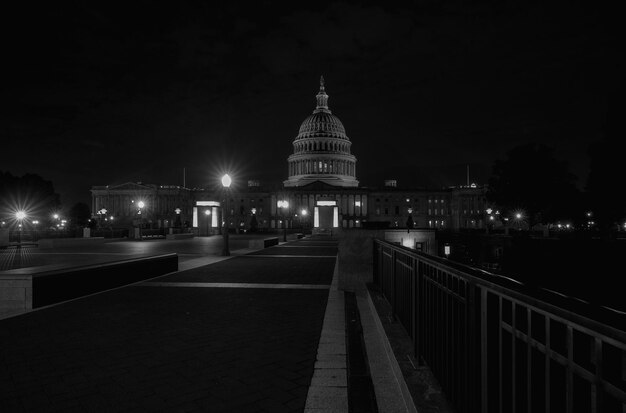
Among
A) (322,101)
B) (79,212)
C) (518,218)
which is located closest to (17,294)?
(518,218)

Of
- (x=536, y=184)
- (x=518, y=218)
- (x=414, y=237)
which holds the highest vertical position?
(x=536, y=184)

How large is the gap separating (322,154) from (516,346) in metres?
148

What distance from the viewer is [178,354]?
641 cm

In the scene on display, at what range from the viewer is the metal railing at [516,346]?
183 cm

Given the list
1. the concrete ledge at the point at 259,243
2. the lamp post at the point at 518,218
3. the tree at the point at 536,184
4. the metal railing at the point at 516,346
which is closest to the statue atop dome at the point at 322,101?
the lamp post at the point at 518,218

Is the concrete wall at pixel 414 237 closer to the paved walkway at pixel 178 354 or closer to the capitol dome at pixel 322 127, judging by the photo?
the paved walkway at pixel 178 354

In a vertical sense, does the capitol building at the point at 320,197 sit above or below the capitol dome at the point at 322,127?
below

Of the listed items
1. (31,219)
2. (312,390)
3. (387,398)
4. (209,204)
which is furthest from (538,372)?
(31,219)

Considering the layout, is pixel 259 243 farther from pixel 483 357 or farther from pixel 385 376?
pixel 483 357

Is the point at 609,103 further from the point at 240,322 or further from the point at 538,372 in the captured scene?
the point at 538,372

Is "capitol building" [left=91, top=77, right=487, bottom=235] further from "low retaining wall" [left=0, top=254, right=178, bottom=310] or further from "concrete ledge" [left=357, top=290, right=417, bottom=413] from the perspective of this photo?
"concrete ledge" [left=357, top=290, right=417, bottom=413]

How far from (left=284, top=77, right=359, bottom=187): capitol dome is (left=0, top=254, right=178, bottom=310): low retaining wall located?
136101 millimetres

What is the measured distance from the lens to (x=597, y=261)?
33.2m

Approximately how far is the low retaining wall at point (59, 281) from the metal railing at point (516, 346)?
336 inches
